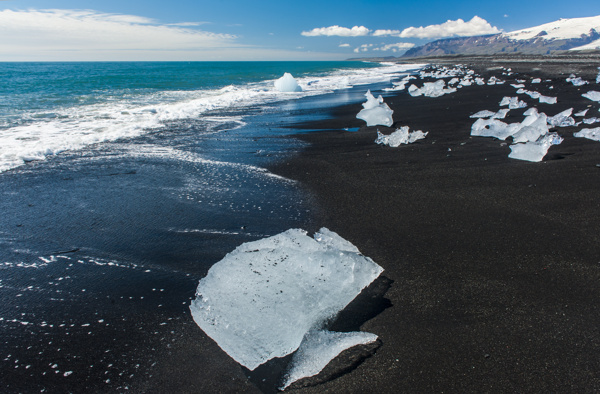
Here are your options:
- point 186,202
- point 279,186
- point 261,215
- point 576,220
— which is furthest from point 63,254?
point 576,220

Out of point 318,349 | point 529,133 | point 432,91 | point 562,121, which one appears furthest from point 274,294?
point 432,91

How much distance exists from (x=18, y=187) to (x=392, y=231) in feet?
16.5

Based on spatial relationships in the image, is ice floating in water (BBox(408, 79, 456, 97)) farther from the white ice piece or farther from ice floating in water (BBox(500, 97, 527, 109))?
the white ice piece

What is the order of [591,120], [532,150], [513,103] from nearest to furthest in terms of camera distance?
[532,150] → [591,120] → [513,103]

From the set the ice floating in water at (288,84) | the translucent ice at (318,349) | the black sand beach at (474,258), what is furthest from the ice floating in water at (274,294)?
the ice floating in water at (288,84)

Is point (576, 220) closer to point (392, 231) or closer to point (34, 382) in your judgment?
point (392, 231)

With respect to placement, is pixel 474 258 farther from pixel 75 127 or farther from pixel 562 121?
pixel 75 127

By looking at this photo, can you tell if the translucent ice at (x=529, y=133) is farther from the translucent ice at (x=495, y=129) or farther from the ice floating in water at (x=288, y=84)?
the ice floating in water at (x=288, y=84)

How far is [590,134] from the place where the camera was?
19.5 feet

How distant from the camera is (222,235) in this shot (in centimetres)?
324

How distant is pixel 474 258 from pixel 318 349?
159 centimetres

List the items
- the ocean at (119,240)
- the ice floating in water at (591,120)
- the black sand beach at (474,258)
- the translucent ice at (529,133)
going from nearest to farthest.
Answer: the black sand beach at (474,258), the ocean at (119,240), the translucent ice at (529,133), the ice floating in water at (591,120)

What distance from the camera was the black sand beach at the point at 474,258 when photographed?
1.70 m

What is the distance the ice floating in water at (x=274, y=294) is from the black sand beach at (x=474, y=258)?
29cm
